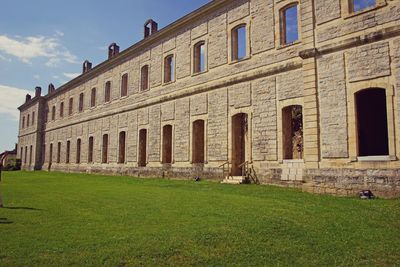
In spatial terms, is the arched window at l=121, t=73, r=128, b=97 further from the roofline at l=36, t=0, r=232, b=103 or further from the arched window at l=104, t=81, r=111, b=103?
the arched window at l=104, t=81, r=111, b=103

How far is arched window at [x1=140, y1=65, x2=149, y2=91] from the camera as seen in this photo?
22.1m

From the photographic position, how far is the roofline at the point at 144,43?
17.1 m

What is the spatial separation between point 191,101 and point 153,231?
12.6m

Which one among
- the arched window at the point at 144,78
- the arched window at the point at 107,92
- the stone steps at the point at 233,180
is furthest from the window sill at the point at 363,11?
the arched window at the point at 107,92

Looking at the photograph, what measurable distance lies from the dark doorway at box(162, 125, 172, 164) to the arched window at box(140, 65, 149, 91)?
381 cm

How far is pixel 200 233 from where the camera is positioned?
5520mm

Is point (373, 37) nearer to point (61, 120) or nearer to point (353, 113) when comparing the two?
point (353, 113)

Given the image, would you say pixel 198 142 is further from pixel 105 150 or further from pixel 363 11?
pixel 105 150

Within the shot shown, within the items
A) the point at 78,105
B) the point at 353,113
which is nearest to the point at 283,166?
the point at 353,113

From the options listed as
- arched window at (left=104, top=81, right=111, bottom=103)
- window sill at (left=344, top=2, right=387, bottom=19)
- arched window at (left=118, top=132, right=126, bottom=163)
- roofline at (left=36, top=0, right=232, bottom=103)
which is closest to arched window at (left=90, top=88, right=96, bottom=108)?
roofline at (left=36, top=0, right=232, bottom=103)

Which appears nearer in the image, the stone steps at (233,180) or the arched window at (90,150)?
the stone steps at (233,180)

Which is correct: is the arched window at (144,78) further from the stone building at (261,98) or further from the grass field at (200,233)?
the grass field at (200,233)

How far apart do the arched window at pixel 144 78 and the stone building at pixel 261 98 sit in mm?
70

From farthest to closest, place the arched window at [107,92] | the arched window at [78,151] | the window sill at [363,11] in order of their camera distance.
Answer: the arched window at [78,151] < the arched window at [107,92] < the window sill at [363,11]
